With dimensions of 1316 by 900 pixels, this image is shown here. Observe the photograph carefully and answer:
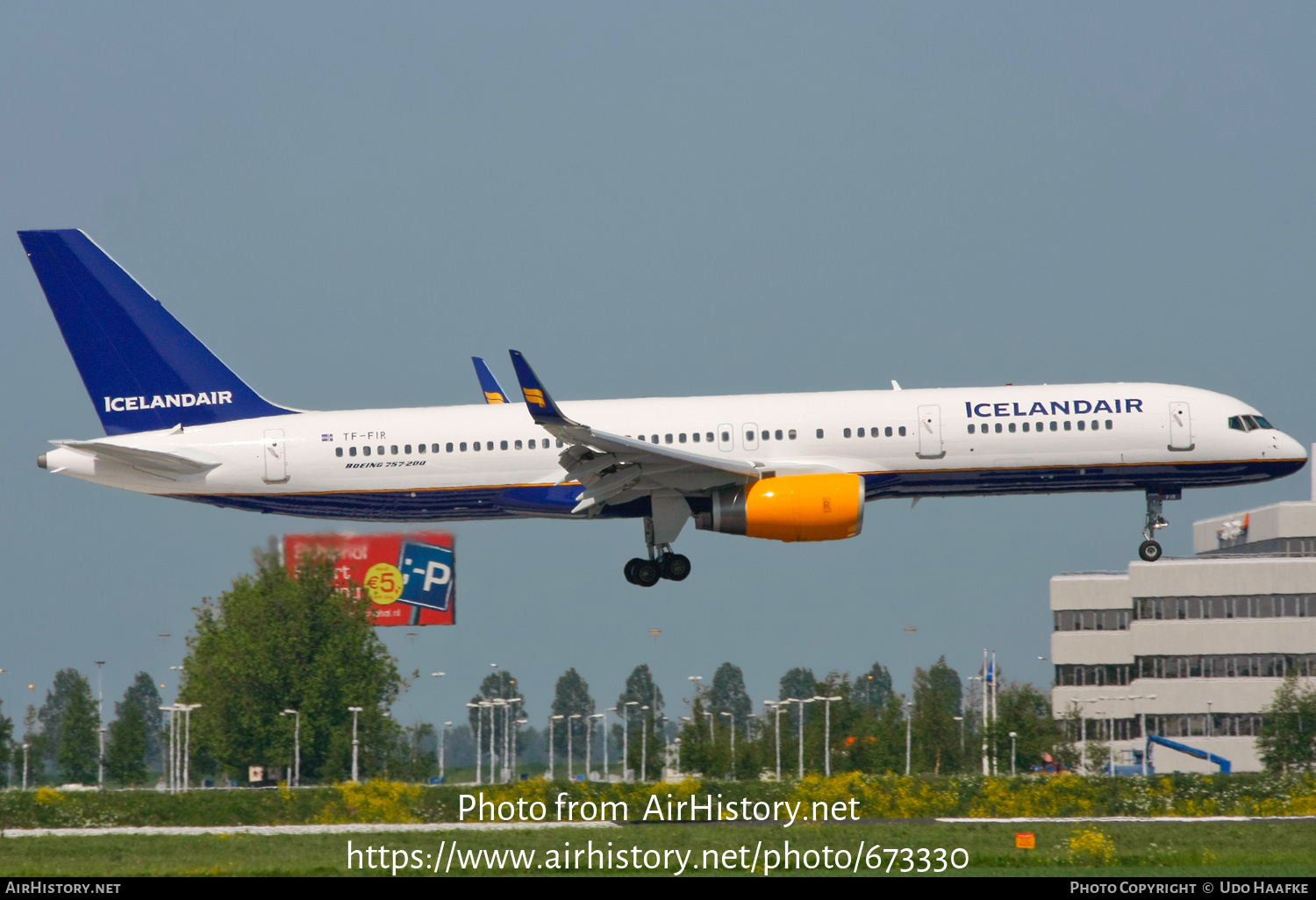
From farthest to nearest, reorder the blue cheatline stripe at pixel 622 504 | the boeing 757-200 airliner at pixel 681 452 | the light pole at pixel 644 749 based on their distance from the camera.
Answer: the light pole at pixel 644 749
the blue cheatline stripe at pixel 622 504
the boeing 757-200 airliner at pixel 681 452

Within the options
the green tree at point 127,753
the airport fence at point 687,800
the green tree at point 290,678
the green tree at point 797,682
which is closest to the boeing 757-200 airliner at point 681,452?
the airport fence at point 687,800

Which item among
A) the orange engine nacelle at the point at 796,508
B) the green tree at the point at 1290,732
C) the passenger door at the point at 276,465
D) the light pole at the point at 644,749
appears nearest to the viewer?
the orange engine nacelle at the point at 796,508

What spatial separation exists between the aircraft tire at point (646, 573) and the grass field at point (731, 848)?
20.6ft

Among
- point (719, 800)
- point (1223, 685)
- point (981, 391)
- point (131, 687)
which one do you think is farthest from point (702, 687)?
point (131, 687)

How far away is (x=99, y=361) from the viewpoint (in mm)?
37594

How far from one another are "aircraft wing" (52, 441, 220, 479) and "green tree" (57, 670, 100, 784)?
240ft

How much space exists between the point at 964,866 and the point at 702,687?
57.5 meters

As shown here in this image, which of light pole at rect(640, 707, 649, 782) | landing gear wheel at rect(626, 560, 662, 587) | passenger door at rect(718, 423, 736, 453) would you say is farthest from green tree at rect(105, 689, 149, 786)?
passenger door at rect(718, 423, 736, 453)

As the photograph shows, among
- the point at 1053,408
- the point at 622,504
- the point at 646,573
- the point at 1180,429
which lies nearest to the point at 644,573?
the point at 646,573

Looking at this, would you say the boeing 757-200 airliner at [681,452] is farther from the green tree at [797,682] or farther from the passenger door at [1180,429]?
the green tree at [797,682]

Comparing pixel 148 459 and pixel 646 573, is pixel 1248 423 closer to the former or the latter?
pixel 646 573

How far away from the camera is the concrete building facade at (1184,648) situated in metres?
86.2

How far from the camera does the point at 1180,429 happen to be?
35.9 meters
